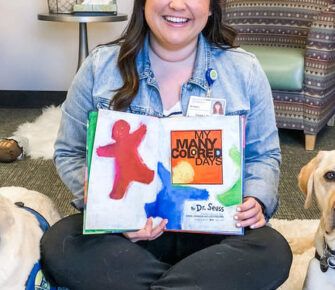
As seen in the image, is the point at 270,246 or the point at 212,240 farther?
the point at 212,240

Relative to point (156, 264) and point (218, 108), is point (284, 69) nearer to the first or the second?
point (218, 108)

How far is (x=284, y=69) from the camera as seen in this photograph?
258 cm

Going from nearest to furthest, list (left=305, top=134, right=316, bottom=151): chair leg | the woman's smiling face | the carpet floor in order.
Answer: the woman's smiling face < the carpet floor < (left=305, top=134, right=316, bottom=151): chair leg

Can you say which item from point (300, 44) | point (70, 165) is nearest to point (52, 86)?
point (300, 44)

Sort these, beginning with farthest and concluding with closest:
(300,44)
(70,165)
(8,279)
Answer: (300,44)
(70,165)
(8,279)

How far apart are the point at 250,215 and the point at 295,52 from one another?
72.0 inches

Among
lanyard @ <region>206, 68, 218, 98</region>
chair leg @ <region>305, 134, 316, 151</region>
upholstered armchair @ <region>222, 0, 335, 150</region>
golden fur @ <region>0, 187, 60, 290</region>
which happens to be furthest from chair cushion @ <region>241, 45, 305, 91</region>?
golden fur @ <region>0, 187, 60, 290</region>

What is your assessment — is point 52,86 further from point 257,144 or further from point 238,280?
point 238,280

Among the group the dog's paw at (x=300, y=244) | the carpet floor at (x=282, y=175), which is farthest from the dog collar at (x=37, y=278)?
the dog's paw at (x=300, y=244)

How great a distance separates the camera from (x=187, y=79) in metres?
1.24

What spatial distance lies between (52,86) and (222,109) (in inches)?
108

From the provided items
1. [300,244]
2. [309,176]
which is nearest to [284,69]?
[300,244]

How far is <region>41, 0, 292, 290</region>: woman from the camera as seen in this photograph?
1.03 m

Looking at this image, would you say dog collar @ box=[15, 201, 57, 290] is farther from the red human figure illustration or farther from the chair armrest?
the chair armrest
